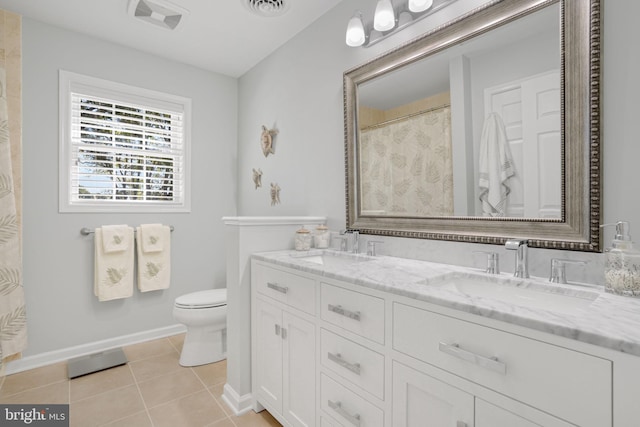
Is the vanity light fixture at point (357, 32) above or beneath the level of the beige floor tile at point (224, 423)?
above

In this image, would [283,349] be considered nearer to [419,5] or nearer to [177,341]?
[177,341]

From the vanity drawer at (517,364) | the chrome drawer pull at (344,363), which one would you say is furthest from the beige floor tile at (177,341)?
the vanity drawer at (517,364)

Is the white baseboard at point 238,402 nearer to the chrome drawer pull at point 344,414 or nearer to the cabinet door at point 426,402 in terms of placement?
the chrome drawer pull at point 344,414

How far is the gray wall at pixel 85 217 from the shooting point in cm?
237

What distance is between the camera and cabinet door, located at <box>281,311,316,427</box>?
1.43 metres

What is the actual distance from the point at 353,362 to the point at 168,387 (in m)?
1.50

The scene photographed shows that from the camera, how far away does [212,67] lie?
3.14 meters

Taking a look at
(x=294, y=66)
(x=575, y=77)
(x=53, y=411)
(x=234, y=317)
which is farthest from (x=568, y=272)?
(x=53, y=411)

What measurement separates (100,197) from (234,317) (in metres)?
1.64

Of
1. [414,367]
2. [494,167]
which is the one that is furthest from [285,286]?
[494,167]

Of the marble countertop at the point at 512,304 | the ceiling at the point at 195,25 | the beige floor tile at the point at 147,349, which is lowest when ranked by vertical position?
the beige floor tile at the point at 147,349

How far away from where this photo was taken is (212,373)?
2.28 metres

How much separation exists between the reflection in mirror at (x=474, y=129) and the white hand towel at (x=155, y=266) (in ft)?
6.07

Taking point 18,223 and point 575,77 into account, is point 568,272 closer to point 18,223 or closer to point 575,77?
point 575,77
